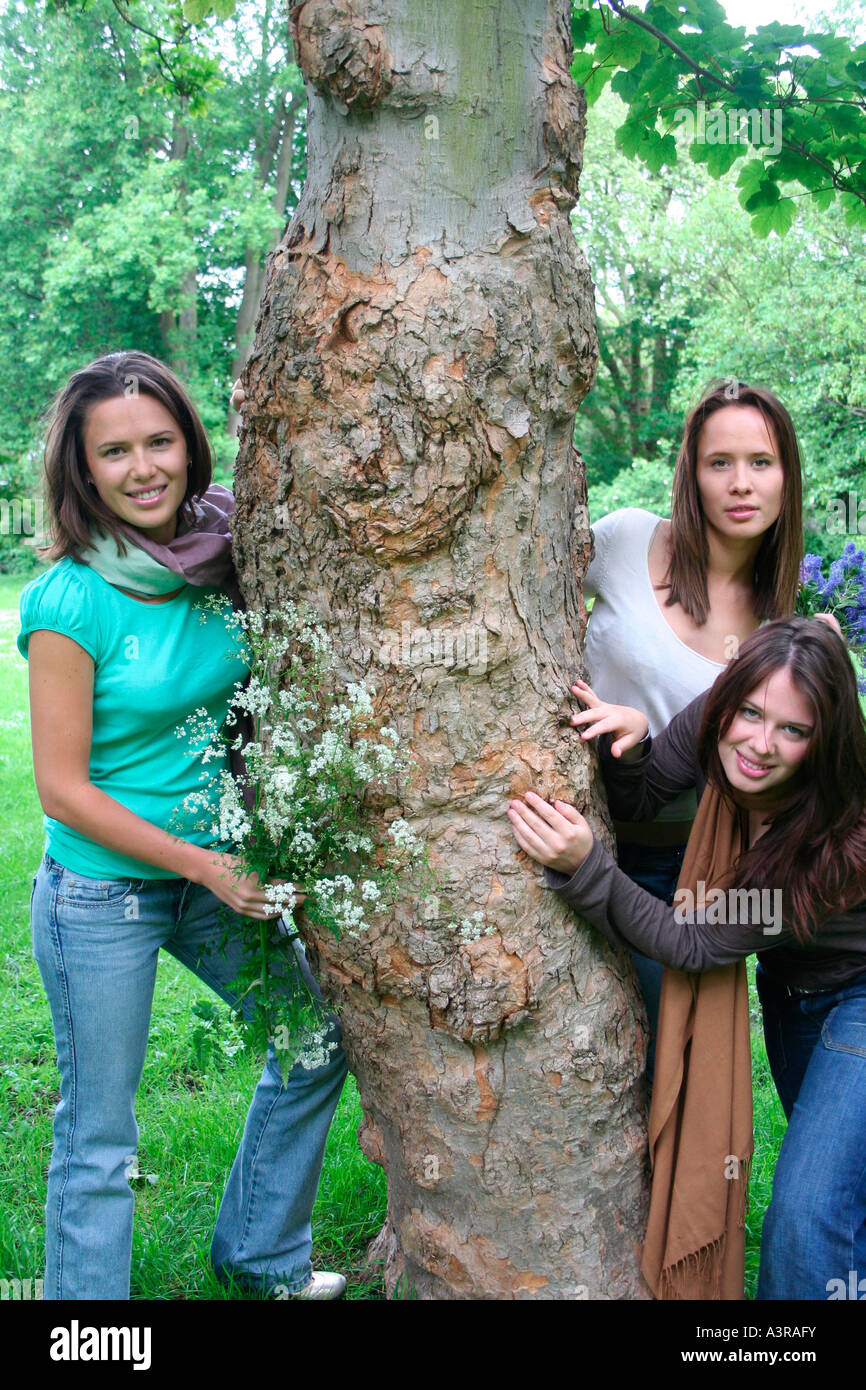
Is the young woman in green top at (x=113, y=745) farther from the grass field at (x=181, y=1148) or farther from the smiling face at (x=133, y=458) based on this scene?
the grass field at (x=181, y=1148)

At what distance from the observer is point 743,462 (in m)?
2.82

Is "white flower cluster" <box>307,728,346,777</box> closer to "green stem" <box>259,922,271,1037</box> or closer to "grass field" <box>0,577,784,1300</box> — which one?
"green stem" <box>259,922,271,1037</box>

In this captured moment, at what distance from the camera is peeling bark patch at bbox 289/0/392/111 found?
6.97ft

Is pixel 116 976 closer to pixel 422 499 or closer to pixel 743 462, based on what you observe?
pixel 422 499

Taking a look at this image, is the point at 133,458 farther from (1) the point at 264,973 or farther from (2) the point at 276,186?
(2) the point at 276,186

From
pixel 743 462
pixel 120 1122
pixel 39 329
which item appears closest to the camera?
pixel 120 1122

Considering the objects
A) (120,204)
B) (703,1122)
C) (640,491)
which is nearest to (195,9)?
(703,1122)

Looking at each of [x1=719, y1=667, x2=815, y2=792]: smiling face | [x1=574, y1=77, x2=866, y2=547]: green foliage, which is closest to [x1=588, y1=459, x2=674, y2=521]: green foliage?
[x1=574, y1=77, x2=866, y2=547]: green foliage

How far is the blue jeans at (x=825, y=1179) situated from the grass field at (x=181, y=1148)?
788 mm

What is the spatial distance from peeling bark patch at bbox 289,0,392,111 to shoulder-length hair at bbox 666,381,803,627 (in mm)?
1179

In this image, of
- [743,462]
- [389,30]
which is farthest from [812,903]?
[389,30]

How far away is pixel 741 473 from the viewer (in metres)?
2.80

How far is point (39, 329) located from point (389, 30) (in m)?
22.2

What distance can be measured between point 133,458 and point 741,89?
2.19 m
